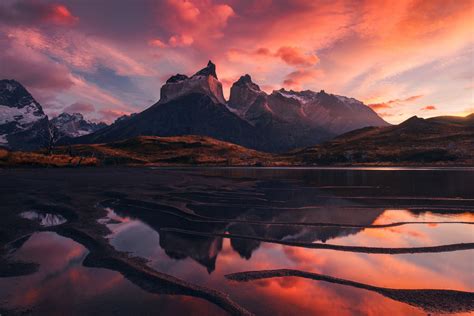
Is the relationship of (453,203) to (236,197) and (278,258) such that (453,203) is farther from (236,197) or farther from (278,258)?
(278,258)

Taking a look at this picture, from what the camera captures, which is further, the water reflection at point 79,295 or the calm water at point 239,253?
the calm water at point 239,253

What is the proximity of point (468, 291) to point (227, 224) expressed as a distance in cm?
1525

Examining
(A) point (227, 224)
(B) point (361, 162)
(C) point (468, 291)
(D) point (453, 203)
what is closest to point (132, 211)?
(A) point (227, 224)

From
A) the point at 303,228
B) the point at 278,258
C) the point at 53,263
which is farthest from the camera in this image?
the point at 303,228

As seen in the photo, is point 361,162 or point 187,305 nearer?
point 187,305

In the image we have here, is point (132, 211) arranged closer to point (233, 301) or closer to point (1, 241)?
point (1, 241)

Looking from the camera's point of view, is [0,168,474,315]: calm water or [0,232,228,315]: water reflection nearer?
[0,232,228,315]: water reflection

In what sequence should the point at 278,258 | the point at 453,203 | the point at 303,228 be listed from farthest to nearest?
the point at 453,203 < the point at 303,228 < the point at 278,258

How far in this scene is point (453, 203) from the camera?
109 ft

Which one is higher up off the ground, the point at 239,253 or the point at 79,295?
the point at 79,295

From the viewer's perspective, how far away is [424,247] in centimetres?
1770

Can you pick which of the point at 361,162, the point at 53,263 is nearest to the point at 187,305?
the point at 53,263

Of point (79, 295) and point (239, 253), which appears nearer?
point (79, 295)

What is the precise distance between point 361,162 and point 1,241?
17469cm
